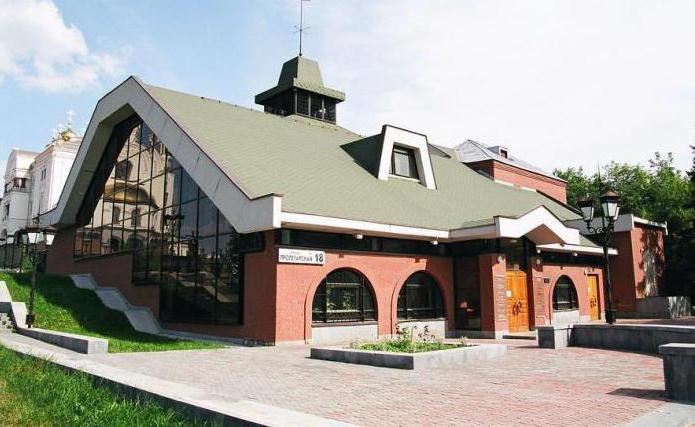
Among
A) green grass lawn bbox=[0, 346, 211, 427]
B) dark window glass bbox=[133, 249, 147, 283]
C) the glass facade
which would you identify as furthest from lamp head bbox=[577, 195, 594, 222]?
dark window glass bbox=[133, 249, 147, 283]

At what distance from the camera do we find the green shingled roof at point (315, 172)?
19.3m

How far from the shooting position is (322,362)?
44.2 ft

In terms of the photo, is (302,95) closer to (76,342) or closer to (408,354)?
(76,342)

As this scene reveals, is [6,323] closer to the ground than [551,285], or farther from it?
closer to the ground

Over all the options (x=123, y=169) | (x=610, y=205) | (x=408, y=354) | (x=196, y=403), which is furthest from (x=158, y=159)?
(x=196, y=403)

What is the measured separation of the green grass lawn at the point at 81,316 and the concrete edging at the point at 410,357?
5.05 metres

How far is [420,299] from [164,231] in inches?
435

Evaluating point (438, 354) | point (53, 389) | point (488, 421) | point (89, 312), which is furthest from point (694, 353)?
point (89, 312)

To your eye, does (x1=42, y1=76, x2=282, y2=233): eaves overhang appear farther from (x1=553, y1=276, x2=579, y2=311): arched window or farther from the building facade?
(x1=553, y1=276, x2=579, y2=311): arched window

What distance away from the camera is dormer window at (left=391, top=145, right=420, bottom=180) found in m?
26.1

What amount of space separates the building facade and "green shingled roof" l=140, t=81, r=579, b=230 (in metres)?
0.10

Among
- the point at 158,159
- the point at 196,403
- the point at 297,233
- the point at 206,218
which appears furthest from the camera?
the point at 158,159

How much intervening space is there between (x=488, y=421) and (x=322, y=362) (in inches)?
268

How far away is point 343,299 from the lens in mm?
19547
